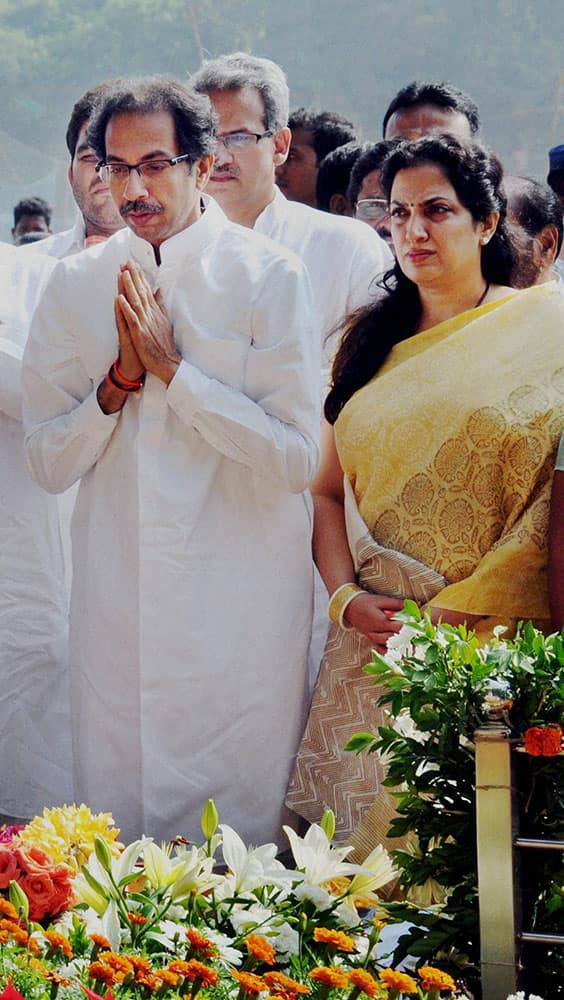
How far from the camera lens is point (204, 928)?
2430mm

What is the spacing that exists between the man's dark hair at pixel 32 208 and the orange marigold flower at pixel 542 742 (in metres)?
6.56

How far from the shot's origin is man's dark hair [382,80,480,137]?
4.90 m

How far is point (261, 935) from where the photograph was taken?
2418mm

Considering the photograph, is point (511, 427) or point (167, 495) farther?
point (167, 495)

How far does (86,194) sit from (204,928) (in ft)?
9.63

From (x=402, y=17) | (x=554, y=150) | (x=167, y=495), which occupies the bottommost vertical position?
(x=167, y=495)

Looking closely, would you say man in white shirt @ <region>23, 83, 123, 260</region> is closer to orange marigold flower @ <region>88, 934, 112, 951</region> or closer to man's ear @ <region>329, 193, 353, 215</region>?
man's ear @ <region>329, 193, 353, 215</region>

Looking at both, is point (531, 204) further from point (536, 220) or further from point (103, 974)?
point (103, 974)

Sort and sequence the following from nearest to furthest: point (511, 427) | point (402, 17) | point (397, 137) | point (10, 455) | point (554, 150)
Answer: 1. point (511, 427)
2. point (10, 455)
3. point (397, 137)
4. point (554, 150)
5. point (402, 17)

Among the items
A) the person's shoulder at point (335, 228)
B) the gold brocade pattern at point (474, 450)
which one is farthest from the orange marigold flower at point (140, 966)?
the person's shoulder at point (335, 228)

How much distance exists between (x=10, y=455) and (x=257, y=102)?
120 centimetres

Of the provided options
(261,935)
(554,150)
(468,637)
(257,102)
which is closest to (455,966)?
(261,935)

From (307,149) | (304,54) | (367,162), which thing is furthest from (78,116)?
→ (304,54)

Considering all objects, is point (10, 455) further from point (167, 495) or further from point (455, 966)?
point (455, 966)
